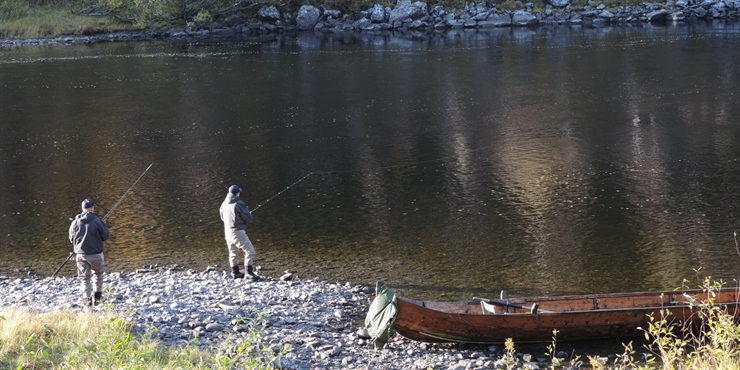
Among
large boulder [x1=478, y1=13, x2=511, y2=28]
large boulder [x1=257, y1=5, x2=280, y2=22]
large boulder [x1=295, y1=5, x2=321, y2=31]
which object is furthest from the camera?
large boulder [x1=257, y1=5, x2=280, y2=22]

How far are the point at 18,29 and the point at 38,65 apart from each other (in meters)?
26.8

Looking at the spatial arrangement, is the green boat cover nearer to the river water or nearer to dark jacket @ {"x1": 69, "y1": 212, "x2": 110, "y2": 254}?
the river water

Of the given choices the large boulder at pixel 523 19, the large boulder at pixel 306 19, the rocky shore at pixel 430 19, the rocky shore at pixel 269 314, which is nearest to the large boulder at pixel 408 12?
the rocky shore at pixel 430 19

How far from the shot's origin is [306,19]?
3735 inches

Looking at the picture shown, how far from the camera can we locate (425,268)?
22.3 meters

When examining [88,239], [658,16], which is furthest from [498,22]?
[88,239]

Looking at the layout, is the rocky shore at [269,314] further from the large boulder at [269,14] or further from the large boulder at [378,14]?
the large boulder at [269,14]

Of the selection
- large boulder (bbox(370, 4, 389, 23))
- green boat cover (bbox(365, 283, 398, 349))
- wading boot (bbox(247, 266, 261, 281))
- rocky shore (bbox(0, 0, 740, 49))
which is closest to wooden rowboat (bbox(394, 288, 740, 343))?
green boat cover (bbox(365, 283, 398, 349))

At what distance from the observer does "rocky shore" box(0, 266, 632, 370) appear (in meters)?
16.0

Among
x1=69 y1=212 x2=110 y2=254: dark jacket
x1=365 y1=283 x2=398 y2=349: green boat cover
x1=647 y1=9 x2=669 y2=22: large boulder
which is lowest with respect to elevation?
x1=365 y1=283 x2=398 y2=349: green boat cover

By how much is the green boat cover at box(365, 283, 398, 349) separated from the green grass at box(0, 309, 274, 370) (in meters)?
2.20

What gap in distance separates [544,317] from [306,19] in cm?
8177

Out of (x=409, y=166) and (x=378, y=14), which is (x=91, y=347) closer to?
(x=409, y=166)

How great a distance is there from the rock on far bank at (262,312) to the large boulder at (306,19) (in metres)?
75.2
